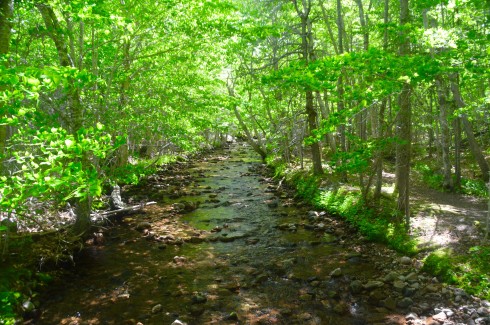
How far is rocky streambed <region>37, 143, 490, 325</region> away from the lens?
7.22 meters

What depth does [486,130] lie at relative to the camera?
83.0 feet

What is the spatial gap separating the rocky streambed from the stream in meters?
0.03

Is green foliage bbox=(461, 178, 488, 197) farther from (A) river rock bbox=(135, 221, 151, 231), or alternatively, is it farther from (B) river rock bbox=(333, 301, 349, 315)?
(A) river rock bbox=(135, 221, 151, 231)

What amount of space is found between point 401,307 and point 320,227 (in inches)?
216

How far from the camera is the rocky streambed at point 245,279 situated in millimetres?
7223

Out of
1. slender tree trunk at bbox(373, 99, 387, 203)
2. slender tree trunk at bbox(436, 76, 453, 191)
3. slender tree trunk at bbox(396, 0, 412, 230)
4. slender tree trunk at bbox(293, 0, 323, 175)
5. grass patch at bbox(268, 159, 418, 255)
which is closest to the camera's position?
slender tree trunk at bbox(396, 0, 412, 230)

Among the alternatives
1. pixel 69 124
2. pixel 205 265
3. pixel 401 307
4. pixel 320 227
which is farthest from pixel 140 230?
pixel 401 307

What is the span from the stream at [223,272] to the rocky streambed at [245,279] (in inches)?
1.1

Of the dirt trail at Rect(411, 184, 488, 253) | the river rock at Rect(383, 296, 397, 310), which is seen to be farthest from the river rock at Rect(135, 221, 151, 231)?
the dirt trail at Rect(411, 184, 488, 253)

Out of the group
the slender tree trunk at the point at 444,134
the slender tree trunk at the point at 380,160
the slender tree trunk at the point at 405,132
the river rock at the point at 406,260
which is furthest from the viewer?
the slender tree trunk at the point at 444,134

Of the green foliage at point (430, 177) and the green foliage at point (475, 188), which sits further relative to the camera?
the green foliage at point (430, 177)

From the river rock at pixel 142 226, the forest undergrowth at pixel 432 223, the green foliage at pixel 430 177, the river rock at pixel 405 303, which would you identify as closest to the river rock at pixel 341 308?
the river rock at pixel 405 303

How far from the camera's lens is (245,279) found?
9.05 m

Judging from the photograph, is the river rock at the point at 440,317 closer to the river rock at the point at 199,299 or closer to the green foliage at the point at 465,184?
the river rock at the point at 199,299
